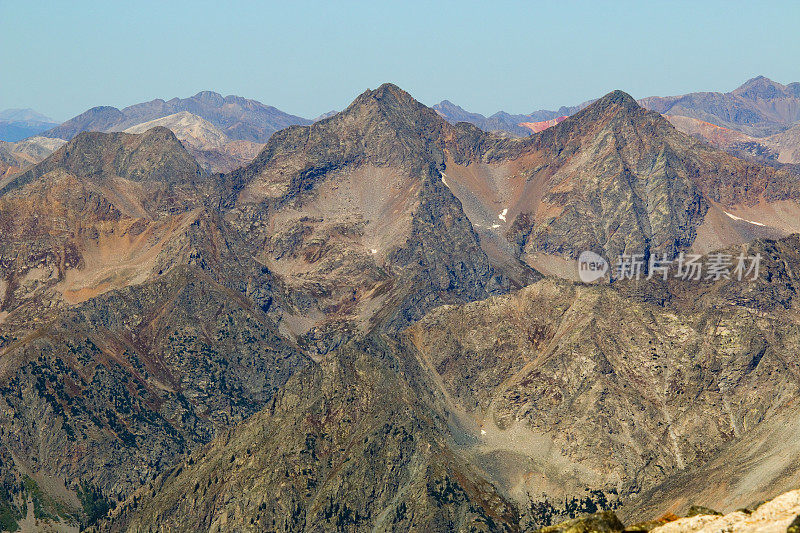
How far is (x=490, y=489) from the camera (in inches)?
7790

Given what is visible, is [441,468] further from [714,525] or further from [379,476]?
[714,525]

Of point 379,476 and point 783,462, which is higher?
point 783,462

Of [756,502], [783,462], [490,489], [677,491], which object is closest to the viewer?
[756,502]

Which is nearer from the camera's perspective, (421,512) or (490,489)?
(421,512)

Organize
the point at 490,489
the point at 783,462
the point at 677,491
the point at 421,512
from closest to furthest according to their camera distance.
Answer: the point at 783,462, the point at 677,491, the point at 421,512, the point at 490,489

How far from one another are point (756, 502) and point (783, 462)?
1833 cm

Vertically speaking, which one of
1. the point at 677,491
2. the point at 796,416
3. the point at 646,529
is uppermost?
the point at 646,529

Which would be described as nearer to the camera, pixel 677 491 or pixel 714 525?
pixel 714 525

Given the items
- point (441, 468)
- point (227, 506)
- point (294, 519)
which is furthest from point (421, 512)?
point (227, 506)

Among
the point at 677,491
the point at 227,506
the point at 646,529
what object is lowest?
the point at 227,506

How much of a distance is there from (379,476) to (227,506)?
36.6 metres

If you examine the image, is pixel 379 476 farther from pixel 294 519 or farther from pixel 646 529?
pixel 646 529

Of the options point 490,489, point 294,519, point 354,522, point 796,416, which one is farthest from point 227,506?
point 796,416

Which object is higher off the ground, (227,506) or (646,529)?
(646,529)
